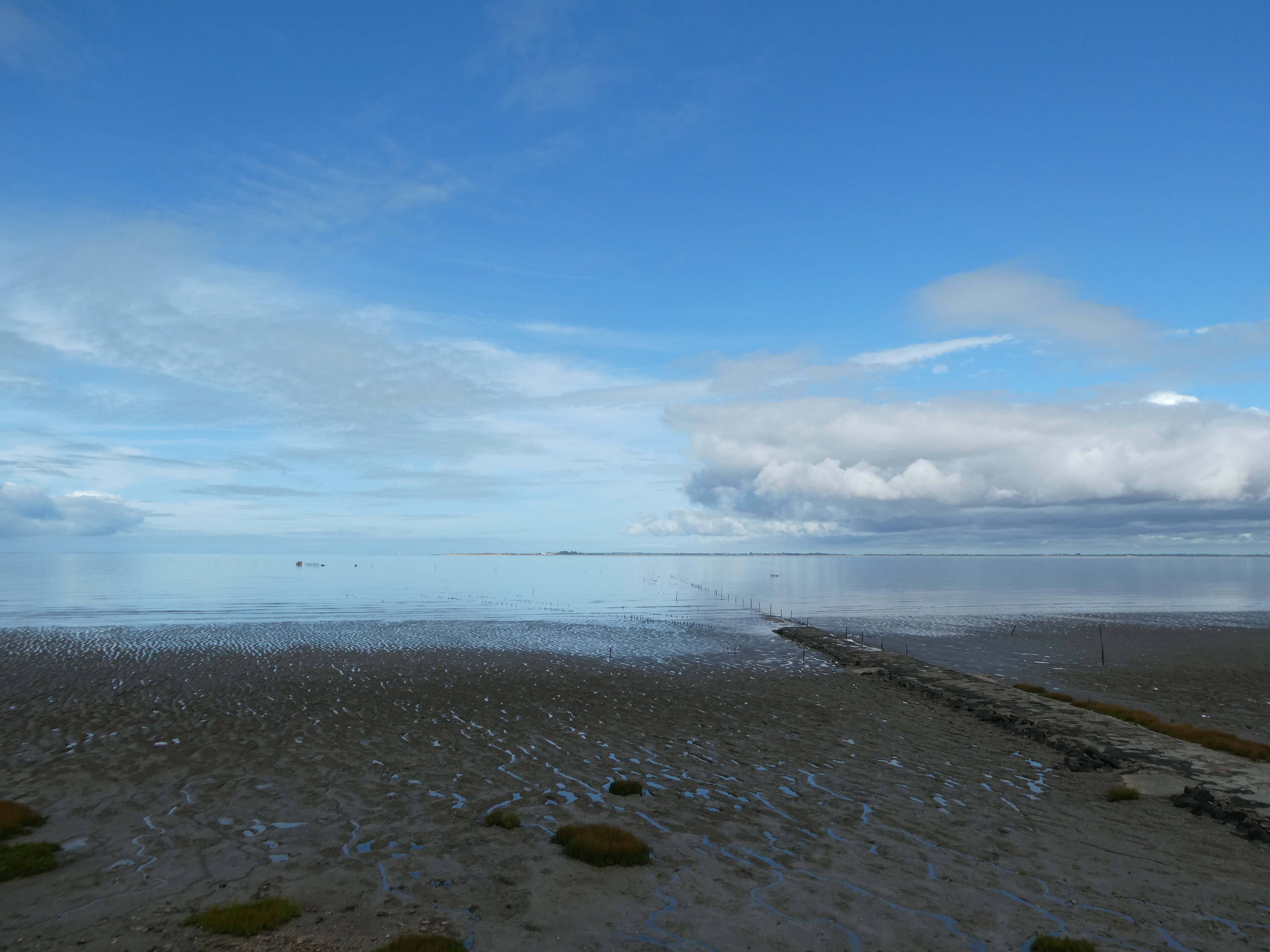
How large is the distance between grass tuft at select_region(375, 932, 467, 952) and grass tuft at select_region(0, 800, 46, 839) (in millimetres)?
10126

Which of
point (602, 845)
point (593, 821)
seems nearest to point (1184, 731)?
point (593, 821)

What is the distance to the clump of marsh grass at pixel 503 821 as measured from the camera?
51.2 feet

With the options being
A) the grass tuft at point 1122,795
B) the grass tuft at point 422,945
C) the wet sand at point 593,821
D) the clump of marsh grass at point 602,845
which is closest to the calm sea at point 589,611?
the wet sand at point 593,821

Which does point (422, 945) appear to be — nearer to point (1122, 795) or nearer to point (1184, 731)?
point (1122, 795)

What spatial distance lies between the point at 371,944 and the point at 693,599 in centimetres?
10189

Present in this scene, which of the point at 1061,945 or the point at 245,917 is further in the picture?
the point at 245,917

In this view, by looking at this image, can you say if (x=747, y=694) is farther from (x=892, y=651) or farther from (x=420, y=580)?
(x=420, y=580)

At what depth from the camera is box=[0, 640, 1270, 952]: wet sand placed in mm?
11219

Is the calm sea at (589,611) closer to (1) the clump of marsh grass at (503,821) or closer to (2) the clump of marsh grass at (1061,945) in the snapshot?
(1) the clump of marsh grass at (503,821)

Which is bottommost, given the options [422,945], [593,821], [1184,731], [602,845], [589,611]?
[589,611]

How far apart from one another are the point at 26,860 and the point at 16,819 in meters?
3.03

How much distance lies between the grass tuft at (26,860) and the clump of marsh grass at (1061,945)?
54.1 ft

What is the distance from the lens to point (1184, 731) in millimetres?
26188

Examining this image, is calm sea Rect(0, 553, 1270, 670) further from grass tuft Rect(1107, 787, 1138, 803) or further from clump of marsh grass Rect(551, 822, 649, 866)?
clump of marsh grass Rect(551, 822, 649, 866)
